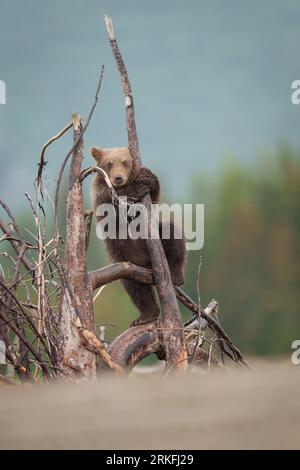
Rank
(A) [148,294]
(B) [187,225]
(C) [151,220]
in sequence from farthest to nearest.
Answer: (B) [187,225] → (A) [148,294] → (C) [151,220]

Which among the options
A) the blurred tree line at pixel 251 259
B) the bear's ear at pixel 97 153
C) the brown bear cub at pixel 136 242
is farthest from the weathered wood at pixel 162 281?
the blurred tree line at pixel 251 259

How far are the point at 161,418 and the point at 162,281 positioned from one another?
97.1 inches

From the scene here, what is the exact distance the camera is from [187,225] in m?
4.53

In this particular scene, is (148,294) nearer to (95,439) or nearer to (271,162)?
(95,439)

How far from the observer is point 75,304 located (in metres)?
3.38

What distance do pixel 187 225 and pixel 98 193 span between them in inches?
22.9

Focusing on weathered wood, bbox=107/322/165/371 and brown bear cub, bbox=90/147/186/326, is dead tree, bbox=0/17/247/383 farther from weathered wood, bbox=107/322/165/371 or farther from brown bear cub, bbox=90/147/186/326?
brown bear cub, bbox=90/147/186/326

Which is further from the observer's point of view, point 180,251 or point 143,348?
point 180,251

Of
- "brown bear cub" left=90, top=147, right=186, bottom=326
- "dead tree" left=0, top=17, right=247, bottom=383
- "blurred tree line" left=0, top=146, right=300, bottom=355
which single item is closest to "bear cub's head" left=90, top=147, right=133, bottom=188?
"brown bear cub" left=90, top=147, right=186, bottom=326

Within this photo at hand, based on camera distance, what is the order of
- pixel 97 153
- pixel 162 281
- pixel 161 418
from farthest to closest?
pixel 97 153 < pixel 162 281 < pixel 161 418

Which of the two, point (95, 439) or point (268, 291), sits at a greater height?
point (268, 291)

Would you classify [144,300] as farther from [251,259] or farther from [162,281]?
[251,259]

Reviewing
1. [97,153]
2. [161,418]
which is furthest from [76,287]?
[161,418]

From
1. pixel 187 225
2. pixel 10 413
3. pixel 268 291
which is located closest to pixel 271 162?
pixel 268 291
